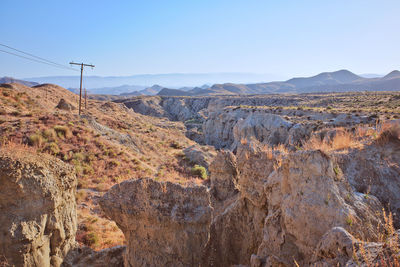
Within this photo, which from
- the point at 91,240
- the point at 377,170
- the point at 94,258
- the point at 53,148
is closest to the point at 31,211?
the point at 94,258

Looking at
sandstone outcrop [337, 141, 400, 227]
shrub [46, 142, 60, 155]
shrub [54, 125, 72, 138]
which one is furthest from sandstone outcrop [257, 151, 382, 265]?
shrub [54, 125, 72, 138]

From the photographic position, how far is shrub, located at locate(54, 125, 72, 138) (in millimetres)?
21805

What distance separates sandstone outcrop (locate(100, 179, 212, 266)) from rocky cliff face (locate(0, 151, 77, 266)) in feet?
3.94

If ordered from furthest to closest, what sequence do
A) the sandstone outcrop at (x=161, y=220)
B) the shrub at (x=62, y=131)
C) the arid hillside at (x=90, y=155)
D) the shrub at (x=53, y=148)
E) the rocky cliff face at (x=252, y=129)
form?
the rocky cliff face at (x=252, y=129) < the shrub at (x=62, y=131) < the shrub at (x=53, y=148) < the arid hillside at (x=90, y=155) < the sandstone outcrop at (x=161, y=220)

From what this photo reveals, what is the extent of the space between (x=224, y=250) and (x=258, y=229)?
1.37m

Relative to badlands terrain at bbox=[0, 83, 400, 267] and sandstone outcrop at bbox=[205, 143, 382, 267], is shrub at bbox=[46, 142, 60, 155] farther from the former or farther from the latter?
sandstone outcrop at bbox=[205, 143, 382, 267]

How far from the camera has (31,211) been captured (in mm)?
5527

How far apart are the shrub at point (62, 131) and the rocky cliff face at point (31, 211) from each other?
17482 mm

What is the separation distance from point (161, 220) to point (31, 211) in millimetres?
2955

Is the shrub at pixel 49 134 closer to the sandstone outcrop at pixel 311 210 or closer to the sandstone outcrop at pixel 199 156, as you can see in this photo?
the sandstone outcrop at pixel 199 156

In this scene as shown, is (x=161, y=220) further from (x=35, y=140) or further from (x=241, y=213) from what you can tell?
(x=35, y=140)

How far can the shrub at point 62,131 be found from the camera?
21.8 metres

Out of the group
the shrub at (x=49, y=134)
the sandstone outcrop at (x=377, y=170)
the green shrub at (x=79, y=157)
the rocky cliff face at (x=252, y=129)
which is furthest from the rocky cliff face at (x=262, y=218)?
the shrub at (x=49, y=134)

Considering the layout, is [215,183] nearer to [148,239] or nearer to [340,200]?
[148,239]
